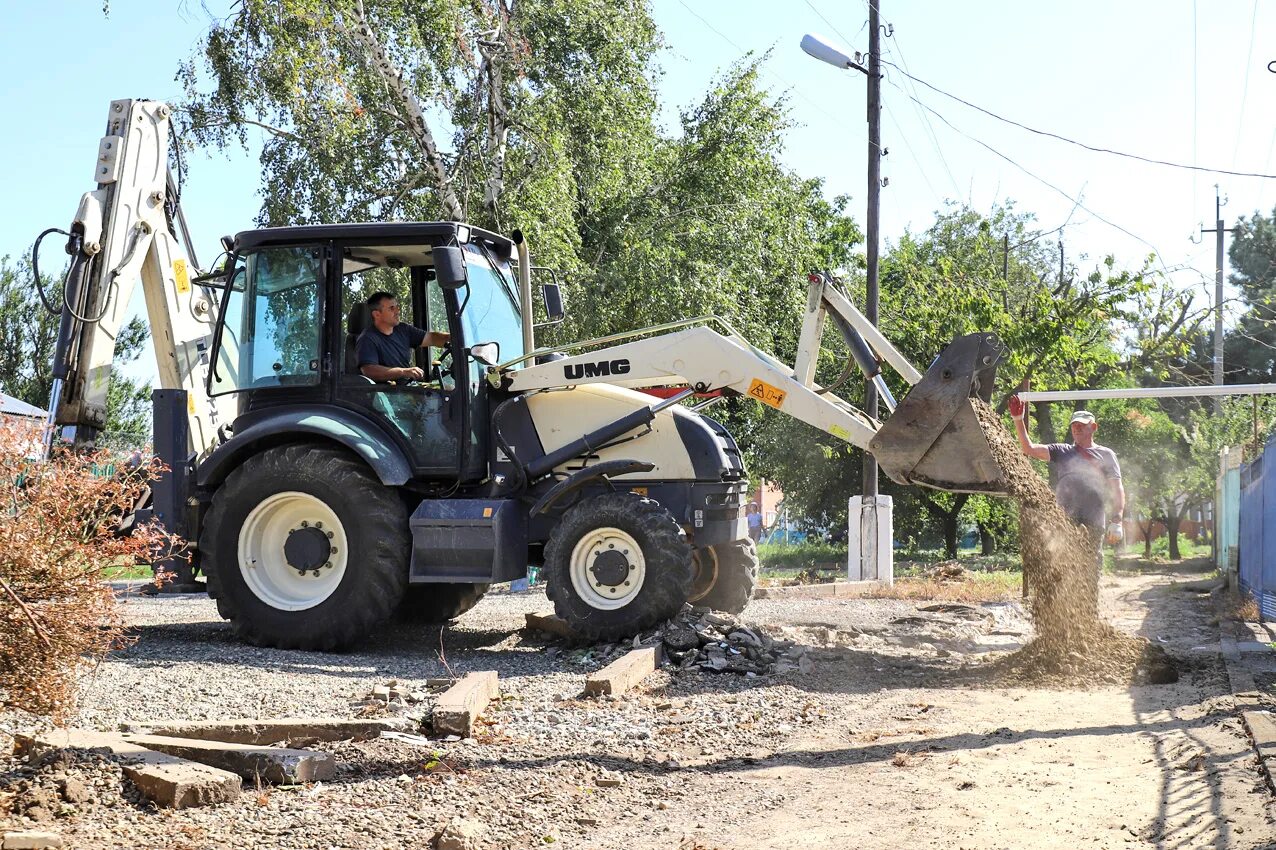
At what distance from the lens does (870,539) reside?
1880 centimetres

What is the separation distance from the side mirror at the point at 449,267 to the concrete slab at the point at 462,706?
3036 mm

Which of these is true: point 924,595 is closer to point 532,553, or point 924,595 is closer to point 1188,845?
point 532,553

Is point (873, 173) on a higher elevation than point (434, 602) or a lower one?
higher

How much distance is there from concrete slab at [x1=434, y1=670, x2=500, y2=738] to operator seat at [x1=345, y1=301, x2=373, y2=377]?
336cm

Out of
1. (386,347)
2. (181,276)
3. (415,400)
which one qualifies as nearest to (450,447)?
(415,400)

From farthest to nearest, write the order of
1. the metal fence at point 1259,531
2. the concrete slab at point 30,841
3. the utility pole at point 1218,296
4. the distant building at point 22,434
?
the utility pole at point 1218,296, the metal fence at point 1259,531, the distant building at point 22,434, the concrete slab at point 30,841

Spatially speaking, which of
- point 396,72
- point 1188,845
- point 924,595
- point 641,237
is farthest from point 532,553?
point 641,237

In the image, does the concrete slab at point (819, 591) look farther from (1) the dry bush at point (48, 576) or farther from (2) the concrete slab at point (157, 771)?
(1) the dry bush at point (48, 576)

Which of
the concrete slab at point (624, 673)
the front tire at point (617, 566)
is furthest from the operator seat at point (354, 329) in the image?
the concrete slab at point (624, 673)

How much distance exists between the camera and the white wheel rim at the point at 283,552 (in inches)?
378

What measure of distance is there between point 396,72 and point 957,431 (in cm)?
1293

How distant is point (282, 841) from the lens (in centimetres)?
460

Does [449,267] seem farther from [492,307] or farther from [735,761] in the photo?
[735,761]

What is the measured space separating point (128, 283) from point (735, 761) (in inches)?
304
